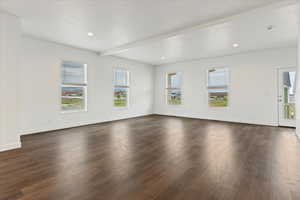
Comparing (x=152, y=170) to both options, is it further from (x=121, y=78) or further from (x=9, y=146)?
(x=121, y=78)

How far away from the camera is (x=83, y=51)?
17.8ft

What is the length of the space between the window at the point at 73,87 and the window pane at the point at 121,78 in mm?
1501

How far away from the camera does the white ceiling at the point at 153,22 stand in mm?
2734

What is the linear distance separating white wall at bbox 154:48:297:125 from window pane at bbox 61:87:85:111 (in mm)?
4512

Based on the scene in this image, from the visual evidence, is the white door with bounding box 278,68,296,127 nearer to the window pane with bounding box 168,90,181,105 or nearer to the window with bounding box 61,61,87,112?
the window pane with bounding box 168,90,181,105

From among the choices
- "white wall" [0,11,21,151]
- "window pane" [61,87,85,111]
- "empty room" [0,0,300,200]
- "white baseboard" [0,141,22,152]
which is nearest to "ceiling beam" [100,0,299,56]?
"empty room" [0,0,300,200]

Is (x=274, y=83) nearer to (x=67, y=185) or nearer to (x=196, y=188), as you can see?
(x=196, y=188)

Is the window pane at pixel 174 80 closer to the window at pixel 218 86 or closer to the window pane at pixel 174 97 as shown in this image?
the window pane at pixel 174 97

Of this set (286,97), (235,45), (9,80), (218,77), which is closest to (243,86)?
(218,77)

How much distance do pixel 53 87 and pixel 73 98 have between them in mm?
785

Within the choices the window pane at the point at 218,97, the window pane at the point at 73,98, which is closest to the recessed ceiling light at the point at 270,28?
the window pane at the point at 218,97

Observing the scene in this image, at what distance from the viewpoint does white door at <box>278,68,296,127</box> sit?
512cm

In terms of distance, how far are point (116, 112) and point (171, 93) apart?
3126 mm

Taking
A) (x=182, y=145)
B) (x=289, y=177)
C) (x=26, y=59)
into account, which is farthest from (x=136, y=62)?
(x=289, y=177)
